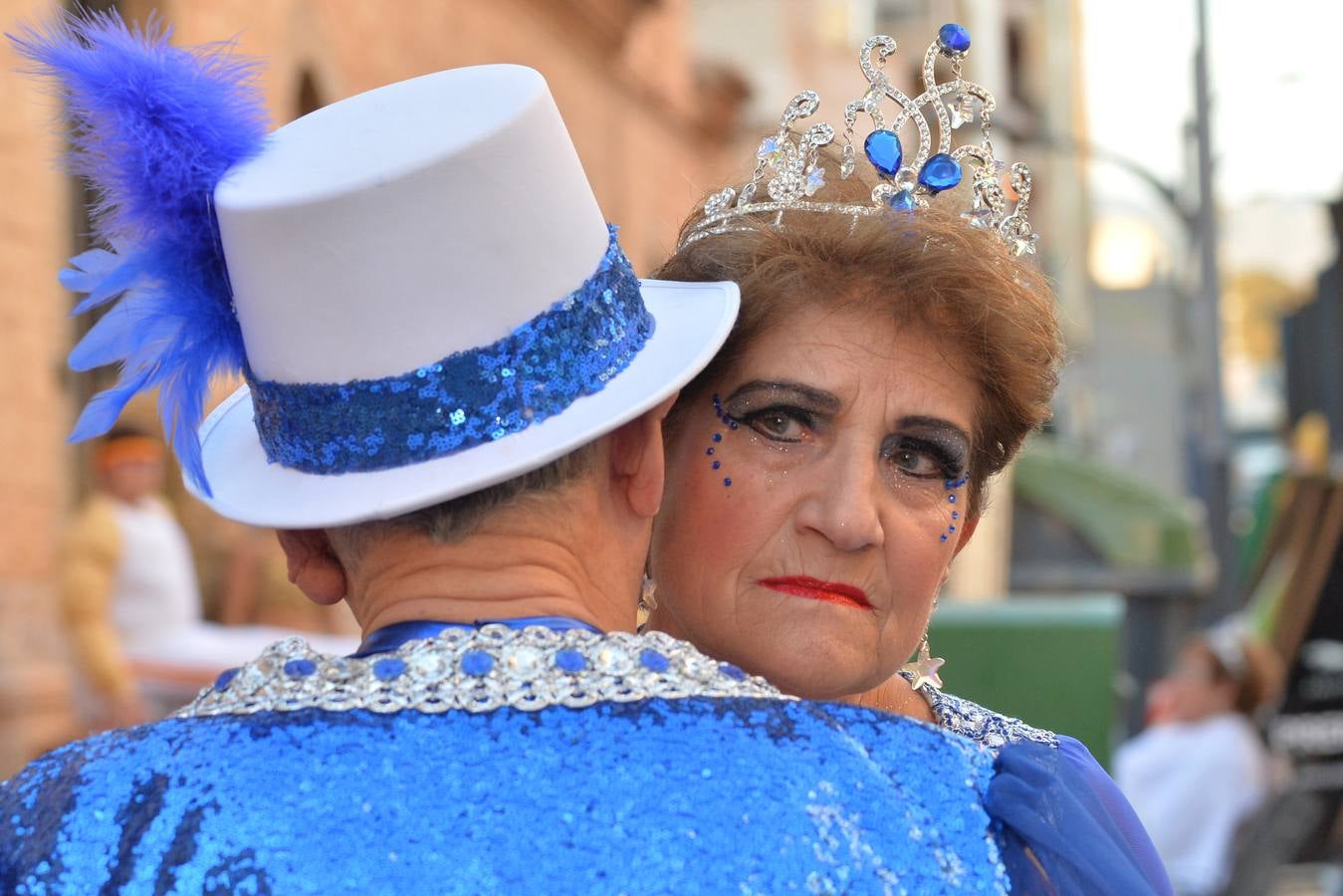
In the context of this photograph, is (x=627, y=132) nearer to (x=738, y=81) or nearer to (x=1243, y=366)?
(x=738, y=81)

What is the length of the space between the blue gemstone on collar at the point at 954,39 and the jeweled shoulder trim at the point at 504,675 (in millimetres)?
1192

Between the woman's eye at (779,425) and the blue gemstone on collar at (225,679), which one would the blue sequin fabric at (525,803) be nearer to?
the blue gemstone on collar at (225,679)

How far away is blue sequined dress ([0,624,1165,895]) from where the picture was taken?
1479 millimetres

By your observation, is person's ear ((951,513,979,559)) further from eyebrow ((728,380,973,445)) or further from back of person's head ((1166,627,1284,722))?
back of person's head ((1166,627,1284,722))

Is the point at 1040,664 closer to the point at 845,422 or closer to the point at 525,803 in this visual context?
the point at 845,422

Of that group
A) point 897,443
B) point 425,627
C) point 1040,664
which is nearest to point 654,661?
point 425,627

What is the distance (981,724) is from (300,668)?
0.96 m

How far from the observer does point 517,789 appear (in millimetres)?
1495

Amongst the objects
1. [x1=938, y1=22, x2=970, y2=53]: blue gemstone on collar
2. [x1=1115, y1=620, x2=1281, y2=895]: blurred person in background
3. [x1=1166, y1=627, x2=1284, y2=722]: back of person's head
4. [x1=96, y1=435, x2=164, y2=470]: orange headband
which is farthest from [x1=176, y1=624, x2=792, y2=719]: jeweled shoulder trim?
[x1=1166, y1=627, x2=1284, y2=722]: back of person's head

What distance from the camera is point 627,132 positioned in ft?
53.5

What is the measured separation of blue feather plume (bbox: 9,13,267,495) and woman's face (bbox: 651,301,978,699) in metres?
0.68

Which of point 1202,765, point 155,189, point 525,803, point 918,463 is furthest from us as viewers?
point 1202,765

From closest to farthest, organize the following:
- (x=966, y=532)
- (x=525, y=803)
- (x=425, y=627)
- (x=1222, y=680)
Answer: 1. (x=525, y=803)
2. (x=425, y=627)
3. (x=966, y=532)
4. (x=1222, y=680)

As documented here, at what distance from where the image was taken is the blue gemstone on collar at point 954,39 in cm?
248
